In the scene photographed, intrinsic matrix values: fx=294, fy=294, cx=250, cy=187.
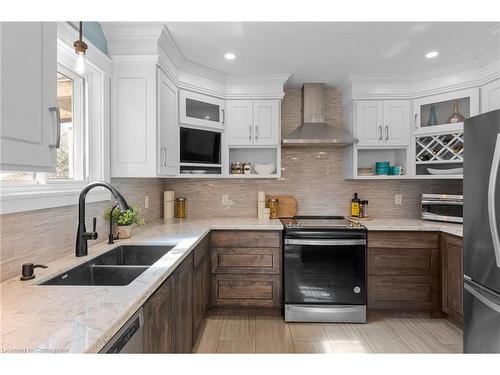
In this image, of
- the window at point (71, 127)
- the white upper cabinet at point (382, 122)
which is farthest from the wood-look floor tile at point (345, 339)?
the window at point (71, 127)

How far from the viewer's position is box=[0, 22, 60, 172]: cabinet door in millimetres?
764

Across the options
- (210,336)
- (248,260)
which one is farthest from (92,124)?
(210,336)

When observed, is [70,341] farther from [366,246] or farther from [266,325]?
[366,246]

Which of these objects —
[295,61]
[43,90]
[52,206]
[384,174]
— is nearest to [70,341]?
[43,90]

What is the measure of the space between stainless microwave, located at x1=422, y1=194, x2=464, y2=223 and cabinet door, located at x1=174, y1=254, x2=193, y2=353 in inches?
97.5

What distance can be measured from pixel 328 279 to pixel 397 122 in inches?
71.2

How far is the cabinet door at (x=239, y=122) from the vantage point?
315 cm

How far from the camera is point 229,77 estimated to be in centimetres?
312

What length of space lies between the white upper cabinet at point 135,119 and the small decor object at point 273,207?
146 cm

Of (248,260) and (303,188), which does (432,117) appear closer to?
(303,188)

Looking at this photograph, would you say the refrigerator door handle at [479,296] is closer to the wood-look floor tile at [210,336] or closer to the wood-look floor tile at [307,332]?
the wood-look floor tile at [307,332]

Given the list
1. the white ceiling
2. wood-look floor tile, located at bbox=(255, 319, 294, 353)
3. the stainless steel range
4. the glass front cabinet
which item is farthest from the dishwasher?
the glass front cabinet

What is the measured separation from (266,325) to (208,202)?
58.3 inches

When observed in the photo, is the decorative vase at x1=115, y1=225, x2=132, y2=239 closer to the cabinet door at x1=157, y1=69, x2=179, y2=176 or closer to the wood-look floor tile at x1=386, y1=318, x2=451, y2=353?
the cabinet door at x1=157, y1=69, x2=179, y2=176
